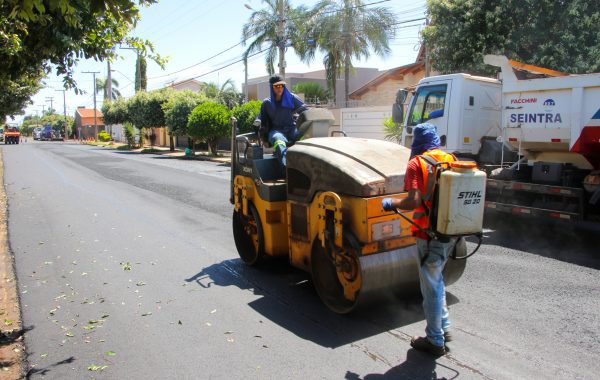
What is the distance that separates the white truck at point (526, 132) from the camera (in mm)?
7531

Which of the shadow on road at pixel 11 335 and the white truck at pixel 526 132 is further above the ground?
the white truck at pixel 526 132

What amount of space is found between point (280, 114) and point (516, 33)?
36.8 ft

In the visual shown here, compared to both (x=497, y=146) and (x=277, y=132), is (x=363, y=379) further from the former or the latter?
(x=497, y=146)

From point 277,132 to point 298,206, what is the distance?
160 cm

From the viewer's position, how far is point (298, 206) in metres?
5.45

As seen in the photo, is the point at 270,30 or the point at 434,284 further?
the point at 270,30

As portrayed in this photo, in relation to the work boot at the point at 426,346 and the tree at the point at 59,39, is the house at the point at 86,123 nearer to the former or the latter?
the tree at the point at 59,39

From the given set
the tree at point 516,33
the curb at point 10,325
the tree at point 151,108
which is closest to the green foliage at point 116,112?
the tree at point 151,108

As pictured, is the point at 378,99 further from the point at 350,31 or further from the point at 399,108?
the point at 399,108

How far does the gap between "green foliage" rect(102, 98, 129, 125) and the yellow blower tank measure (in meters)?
47.0

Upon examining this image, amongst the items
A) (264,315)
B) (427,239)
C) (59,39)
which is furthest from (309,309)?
(59,39)

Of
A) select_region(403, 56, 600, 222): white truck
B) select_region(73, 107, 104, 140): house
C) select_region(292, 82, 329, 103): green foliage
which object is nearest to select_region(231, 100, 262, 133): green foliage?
select_region(292, 82, 329, 103): green foliage

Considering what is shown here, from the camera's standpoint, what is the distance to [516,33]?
A: 15102mm

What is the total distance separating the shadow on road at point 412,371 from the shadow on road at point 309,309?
321 mm
